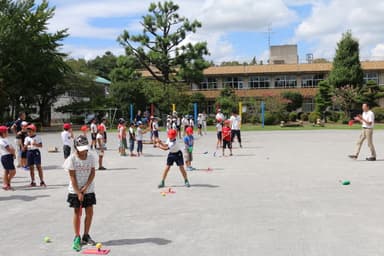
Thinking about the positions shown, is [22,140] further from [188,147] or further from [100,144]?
[188,147]

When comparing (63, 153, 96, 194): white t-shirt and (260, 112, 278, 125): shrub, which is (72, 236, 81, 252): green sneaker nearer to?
(63, 153, 96, 194): white t-shirt

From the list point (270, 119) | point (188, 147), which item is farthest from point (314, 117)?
point (188, 147)

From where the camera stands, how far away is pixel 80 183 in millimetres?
6645

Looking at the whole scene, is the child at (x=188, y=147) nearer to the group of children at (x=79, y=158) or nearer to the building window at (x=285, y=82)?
the group of children at (x=79, y=158)

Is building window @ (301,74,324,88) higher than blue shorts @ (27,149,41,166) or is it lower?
higher

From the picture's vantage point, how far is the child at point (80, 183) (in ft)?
21.5

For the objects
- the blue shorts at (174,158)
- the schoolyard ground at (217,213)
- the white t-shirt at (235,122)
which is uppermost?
the white t-shirt at (235,122)

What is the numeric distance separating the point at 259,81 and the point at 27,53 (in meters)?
30.7

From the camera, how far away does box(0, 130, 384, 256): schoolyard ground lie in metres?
6.47

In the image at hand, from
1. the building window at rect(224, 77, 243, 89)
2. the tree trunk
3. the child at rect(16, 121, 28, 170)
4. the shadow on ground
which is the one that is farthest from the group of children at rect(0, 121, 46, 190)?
the building window at rect(224, 77, 243, 89)

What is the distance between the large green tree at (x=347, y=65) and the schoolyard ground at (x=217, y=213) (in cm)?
4200

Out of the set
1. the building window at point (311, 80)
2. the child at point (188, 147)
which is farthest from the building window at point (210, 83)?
the child at point (188, 147)

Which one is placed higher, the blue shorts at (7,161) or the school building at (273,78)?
the school building at (273,78)

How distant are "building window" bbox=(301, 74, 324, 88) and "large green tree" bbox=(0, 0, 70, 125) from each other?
30877mm
